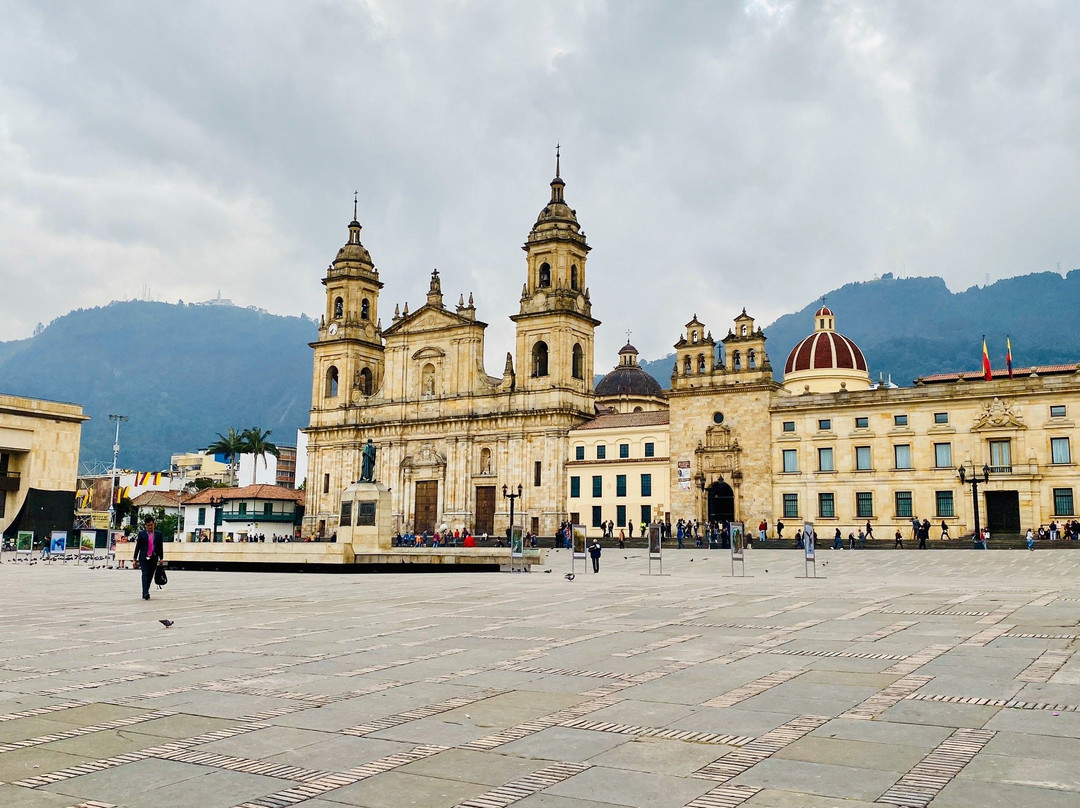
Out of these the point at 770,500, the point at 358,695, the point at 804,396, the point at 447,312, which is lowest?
the point at 358,695

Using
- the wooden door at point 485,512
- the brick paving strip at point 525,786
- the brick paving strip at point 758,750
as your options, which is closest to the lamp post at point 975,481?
the wooden door at point 485,512

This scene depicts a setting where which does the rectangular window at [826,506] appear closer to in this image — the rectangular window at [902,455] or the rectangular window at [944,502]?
the rectangular window at [902,455]

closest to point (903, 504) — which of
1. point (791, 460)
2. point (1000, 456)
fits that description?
point (1000, 456)

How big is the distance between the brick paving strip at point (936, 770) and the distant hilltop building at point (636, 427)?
1944 inches

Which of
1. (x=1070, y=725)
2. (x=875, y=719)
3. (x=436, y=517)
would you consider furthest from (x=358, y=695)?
(x=436, y=517)

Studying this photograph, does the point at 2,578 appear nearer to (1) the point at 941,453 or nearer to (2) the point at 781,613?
(2) the point at 781,613

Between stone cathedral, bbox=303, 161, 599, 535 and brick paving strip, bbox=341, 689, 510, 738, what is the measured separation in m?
57.7

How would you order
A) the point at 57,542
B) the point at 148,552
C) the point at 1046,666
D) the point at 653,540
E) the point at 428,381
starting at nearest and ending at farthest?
the point at 1046,666 < the point at 148,552 < the point at 653,540 < the point at 57,542 < the point at 428,381

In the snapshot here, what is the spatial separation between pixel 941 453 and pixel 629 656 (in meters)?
47.7

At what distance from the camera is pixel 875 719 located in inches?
302

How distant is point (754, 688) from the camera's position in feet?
29.7

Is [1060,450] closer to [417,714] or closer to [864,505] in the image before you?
[864,505]

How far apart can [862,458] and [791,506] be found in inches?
202

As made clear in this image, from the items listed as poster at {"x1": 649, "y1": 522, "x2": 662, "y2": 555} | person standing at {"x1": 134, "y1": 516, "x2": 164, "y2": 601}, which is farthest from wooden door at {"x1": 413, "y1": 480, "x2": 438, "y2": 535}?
person standing at {"x1": 134, "y1": 516, "x2": 164, "y2": 601}
